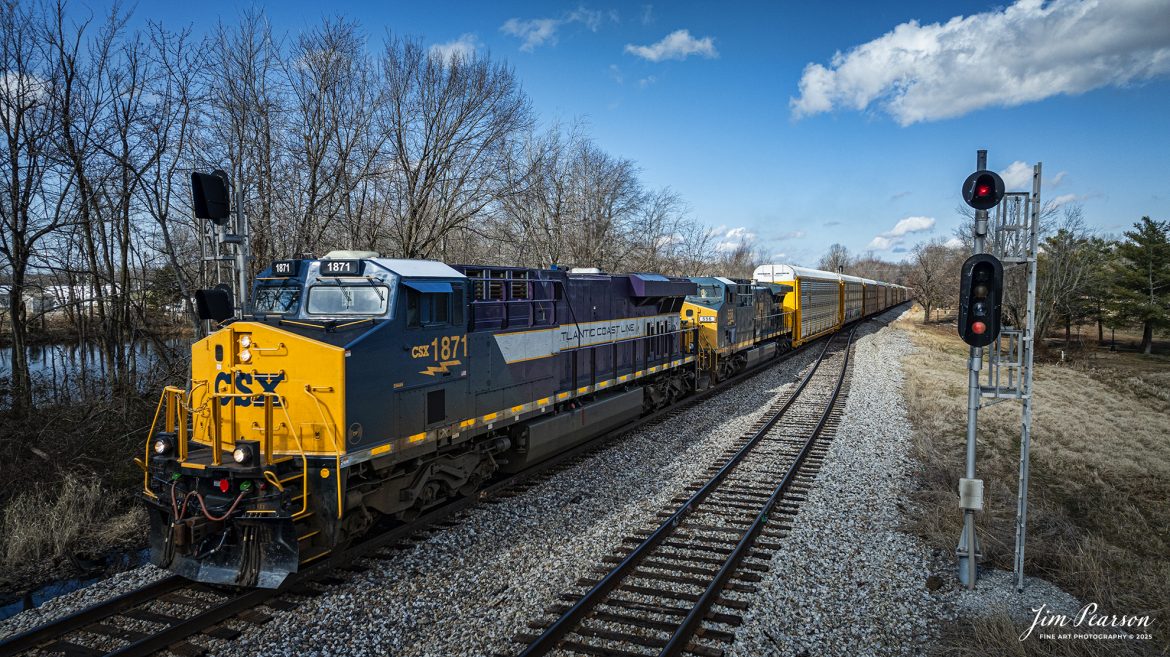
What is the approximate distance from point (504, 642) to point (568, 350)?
6125 millimetres

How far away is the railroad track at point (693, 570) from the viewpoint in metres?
5.57

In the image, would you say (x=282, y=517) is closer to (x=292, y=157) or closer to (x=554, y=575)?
(x=554, y=575)

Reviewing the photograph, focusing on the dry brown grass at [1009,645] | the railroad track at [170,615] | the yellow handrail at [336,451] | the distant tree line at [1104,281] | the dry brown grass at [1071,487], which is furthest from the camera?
the distant tree line at [1104,281]

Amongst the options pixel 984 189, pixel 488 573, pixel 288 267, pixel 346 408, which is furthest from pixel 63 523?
pixel 984 189

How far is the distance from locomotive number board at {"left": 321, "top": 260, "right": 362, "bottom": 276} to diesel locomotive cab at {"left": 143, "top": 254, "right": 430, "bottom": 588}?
13 millimetres

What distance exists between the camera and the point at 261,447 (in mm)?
6371

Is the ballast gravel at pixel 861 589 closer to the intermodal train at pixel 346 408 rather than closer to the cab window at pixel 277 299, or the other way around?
the intermodal train at pixel 346 408

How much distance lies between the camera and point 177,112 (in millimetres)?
13258

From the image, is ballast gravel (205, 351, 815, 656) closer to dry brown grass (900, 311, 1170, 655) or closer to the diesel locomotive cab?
the diesel locomotive cab

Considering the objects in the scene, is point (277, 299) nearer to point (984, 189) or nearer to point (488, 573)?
point (488, 573)

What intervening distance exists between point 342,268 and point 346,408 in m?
1.74

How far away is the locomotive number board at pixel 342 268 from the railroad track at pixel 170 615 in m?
3.15
